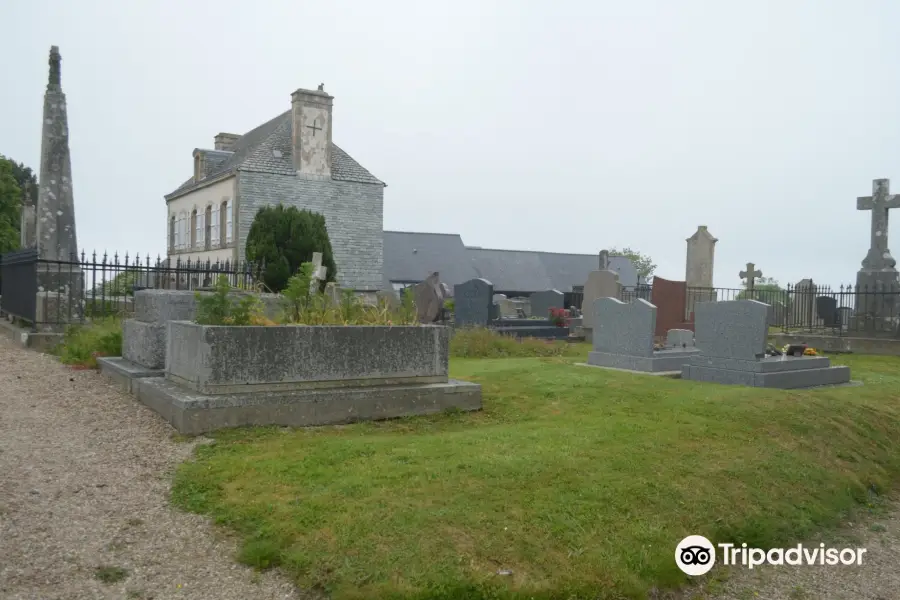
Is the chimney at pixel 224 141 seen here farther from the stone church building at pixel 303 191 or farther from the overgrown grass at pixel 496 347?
the overgrown grass at pixel 496 347

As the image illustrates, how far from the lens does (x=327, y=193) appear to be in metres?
30.5

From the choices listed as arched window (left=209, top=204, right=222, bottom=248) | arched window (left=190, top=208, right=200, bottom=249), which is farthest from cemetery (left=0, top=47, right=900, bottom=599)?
arched window (left=190, top=208, right=200, bottom=249)

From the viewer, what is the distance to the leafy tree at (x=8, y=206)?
3391 centimetres

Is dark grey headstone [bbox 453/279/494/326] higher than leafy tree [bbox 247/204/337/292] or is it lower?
lower

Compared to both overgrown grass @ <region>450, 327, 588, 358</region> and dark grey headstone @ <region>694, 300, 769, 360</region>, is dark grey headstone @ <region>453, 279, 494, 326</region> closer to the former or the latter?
overgrown grass @ <region>450, 327, 588, 358</region>

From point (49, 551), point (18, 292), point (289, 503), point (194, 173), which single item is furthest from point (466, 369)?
point (194, 173)

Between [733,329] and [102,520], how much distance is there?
8480 mm

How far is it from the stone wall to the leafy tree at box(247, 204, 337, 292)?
7546mm

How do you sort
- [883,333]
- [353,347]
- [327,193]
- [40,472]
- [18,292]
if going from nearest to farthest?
[40,472] → [353,347] → [18,292] → [883,333] → [327,193]

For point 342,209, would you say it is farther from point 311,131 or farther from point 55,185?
point 55,185

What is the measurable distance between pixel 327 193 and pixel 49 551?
89.7ft

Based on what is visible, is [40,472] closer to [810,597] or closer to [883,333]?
[810,597]

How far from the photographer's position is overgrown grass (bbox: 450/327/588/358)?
14250 millimetres

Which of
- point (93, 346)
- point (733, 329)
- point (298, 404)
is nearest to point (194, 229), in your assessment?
point (93, 346)
